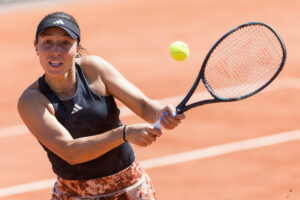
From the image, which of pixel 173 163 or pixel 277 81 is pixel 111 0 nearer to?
pixel 277 81

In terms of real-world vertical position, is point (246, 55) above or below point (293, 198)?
above

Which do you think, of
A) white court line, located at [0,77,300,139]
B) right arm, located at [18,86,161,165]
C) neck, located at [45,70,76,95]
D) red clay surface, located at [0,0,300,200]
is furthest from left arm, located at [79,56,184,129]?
white court line, located at [0,77,300,139]

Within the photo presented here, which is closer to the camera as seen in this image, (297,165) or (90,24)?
(297,165)

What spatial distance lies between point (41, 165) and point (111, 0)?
8.90 metres

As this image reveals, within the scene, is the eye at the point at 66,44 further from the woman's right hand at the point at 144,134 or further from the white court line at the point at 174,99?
the white court line at the point at 174,99

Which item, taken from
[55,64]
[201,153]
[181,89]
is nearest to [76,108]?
[55,64]

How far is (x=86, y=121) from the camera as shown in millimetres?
4230

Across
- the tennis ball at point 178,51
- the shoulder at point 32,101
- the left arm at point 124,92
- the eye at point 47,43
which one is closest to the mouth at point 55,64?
the eye at point 47,43

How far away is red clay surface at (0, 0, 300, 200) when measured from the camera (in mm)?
7184

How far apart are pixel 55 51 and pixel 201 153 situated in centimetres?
404

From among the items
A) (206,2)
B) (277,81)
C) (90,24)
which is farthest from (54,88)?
(206,2)

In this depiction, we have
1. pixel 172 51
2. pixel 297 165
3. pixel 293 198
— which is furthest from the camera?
pixel 297 165

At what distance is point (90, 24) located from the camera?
14328 millimetres

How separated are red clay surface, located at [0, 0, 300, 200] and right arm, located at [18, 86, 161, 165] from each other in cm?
306
